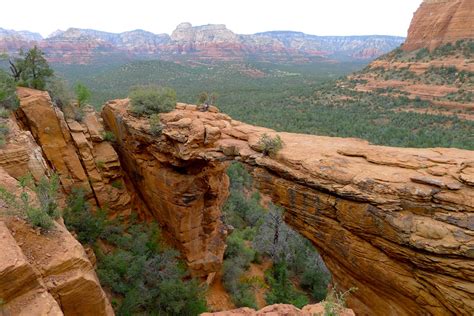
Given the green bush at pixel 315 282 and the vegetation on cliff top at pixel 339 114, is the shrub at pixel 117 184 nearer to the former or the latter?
the green bush at pixel 315 282

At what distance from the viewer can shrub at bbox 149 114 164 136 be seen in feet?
41.5

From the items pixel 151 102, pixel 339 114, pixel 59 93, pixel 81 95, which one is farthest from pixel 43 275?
pixel 339 114

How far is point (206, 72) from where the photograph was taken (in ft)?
316

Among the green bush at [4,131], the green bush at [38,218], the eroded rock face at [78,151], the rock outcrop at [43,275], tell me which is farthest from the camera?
the eroded rock face at [78,151]

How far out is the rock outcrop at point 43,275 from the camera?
15.9ft

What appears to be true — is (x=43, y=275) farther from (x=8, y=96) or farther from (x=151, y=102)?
(x=151, y=102)

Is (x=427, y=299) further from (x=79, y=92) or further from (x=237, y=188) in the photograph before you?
(x=237, y=188)

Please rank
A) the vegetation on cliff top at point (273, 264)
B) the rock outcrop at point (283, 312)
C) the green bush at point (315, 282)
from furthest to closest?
the green bush at point (315, 282)
the vegetation on cliff top at point (273, 264)
the rock outcrop at point (283, 312)

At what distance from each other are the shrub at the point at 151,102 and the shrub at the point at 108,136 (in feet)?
6.48

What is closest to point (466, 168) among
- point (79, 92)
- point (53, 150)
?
point (53, 150)

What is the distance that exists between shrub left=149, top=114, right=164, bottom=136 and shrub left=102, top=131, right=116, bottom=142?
10.9 ft

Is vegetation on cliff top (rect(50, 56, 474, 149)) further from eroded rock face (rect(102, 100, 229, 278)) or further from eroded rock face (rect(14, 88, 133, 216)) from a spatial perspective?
eroded rock face (rect(14, 88, 133, 216))

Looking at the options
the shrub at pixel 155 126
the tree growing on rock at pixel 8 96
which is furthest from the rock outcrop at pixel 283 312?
the tree growing on rock at pixel 8 96

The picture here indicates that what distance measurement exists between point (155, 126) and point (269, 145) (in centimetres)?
504
